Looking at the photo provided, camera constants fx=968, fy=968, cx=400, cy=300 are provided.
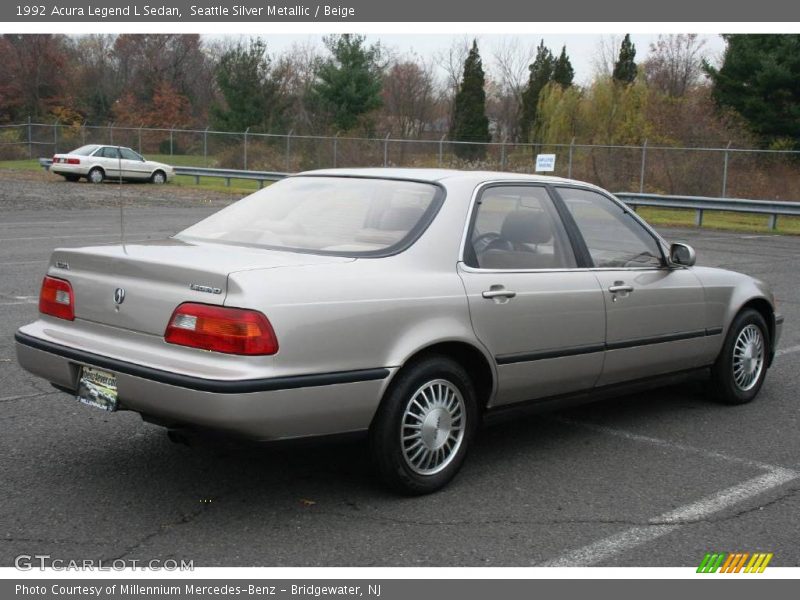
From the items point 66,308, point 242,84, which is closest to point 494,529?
point 66,308

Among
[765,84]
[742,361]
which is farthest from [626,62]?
[742,361]

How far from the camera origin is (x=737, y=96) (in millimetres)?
39312

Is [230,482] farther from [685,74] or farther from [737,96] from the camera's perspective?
[685,74]

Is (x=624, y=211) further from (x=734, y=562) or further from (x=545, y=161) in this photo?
(x=545, y=161)

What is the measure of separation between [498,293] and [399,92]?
64692 mm

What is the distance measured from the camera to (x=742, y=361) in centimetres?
655

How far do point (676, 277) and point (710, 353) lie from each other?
24.8 inches

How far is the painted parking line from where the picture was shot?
391cm

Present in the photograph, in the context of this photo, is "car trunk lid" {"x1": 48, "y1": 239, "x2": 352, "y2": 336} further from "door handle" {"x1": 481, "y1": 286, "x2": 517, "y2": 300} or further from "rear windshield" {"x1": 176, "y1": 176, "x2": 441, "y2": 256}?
"door handle" {"x1": 481, "y1": 286, "x2": 517, "y2": 300}

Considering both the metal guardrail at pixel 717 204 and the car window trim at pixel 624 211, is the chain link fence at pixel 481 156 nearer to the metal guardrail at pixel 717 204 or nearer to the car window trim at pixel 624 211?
the metal guardrail at pixel 717 204

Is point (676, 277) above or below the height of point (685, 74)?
below

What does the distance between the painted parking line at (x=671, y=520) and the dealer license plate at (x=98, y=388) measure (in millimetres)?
1995

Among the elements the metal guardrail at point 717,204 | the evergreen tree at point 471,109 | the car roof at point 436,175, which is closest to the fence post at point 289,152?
the metal guardrail at point 717,204

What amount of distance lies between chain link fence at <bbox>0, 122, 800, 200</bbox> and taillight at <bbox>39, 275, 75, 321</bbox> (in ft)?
80.9
